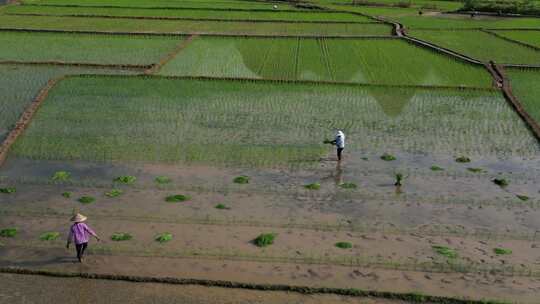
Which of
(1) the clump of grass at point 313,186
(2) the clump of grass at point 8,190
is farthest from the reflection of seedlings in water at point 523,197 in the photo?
(2) the clump of grass at point 8,190

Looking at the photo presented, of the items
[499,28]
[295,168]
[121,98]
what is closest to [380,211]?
[295,168]

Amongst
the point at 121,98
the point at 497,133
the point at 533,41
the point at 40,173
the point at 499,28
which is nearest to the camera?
the point at 40,173

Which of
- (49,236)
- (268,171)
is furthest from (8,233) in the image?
(268,171)

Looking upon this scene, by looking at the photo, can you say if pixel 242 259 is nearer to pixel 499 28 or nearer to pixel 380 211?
pixel 380 211

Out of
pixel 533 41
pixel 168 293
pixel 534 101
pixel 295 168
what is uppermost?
pixel 533 41

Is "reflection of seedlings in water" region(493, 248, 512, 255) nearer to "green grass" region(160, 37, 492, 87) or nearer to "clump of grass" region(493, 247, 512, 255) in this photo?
"clump of grass" region(493, 247, 512, 255)

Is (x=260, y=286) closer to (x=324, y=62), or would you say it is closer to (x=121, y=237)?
(x=121, y=237)
